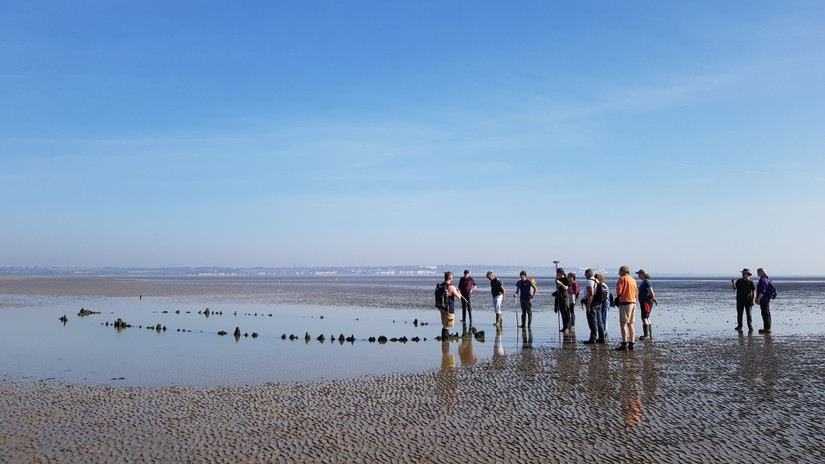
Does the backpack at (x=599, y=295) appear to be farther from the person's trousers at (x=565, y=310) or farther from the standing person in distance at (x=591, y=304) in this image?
the person's trousers at (x=565, y=310)

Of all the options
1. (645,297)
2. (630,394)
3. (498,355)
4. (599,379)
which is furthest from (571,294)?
(630,394)

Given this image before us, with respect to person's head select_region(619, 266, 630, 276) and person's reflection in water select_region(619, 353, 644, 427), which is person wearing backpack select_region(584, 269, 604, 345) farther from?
person's reflection in water select_region(619, 353, 644, 427)

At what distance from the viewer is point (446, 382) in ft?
39.7

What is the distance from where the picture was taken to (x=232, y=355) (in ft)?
53.1

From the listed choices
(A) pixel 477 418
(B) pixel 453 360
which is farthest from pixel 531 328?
(A) pixel 477 418

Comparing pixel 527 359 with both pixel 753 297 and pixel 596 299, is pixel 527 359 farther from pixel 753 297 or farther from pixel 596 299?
pixel 753 297

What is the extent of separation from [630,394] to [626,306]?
20.0 feet

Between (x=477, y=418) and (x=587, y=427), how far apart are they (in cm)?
151

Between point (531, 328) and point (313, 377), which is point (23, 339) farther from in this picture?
point (531, 328)

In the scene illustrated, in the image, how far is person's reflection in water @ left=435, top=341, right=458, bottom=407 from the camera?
34.8 ft

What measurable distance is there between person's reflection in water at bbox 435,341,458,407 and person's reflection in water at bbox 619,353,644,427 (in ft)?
8.79

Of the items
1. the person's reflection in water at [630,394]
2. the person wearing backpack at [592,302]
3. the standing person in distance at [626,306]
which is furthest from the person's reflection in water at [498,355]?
the standing person in distance at [626,306]

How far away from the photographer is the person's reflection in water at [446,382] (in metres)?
10.6

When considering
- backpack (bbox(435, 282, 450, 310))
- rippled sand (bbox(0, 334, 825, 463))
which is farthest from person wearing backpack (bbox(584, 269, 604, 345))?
rippled sand (bbox(0, 334, 825, 463))
